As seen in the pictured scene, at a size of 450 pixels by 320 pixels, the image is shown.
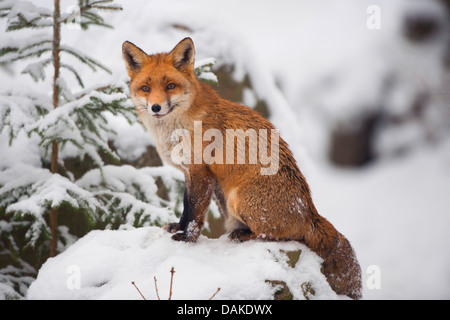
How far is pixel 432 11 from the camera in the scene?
2.09 meters

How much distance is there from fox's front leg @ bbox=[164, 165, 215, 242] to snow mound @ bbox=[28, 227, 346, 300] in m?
0.09

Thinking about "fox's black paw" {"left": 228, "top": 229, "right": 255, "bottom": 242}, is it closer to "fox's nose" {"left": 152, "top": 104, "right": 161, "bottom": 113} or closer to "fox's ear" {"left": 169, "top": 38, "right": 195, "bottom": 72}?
"fox's nose" {"left": 152, "top": 104, "right": 161, "bottom": 113}

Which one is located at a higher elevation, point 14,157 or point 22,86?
point 22,86

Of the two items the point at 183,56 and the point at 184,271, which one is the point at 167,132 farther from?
the point at 184,271

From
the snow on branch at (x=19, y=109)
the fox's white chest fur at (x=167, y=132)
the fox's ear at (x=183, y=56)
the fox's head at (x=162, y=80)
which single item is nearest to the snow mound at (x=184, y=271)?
the fox's white chest fur at (x=167, y=132)

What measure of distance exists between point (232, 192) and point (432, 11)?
1.50 m

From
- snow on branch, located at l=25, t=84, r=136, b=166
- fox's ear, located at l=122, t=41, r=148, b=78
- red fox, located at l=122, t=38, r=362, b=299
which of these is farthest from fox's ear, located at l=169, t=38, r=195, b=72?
snow on branch, located at l=25, t=84, r=136, b=166

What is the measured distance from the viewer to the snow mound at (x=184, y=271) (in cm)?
200

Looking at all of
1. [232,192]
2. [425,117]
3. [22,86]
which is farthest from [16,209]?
[425,117]

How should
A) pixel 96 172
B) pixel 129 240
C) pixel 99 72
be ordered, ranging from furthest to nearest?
pixel 99 72 < pixel 96 172 < pixel 129 240

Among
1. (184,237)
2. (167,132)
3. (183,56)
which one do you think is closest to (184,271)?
(184,237)

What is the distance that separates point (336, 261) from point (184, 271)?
94 cm
